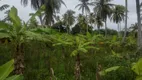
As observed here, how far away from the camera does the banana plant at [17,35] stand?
6258 millimetres

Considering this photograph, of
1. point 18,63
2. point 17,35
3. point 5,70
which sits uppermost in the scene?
point 17,35

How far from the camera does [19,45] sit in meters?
6.37

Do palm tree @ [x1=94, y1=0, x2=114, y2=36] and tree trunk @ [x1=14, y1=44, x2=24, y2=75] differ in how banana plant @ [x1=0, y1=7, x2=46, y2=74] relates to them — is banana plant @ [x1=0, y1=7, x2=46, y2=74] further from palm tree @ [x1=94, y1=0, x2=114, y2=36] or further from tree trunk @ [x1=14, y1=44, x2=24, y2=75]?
palm tree @ [x1=94, y1=0, x2=114, y2=36]

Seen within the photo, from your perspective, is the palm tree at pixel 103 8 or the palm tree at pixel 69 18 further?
the palm tree at pixel 69 18

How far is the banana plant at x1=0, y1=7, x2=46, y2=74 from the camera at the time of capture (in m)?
6.26

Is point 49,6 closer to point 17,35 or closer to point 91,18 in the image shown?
point 91,18

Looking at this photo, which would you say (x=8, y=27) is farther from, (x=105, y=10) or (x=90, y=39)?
(x=105, y=10)

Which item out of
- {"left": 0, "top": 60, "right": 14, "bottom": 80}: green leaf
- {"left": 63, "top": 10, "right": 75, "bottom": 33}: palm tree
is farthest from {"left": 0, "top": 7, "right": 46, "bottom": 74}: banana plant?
{"left": 63, "top": 10, "right": 75, "bottom": 33}: palm tree

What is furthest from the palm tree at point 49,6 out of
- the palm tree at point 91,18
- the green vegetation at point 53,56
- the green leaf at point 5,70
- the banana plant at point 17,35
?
the green leaf at point 5,70

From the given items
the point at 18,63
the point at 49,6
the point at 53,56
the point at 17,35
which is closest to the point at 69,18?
the point at 49,6

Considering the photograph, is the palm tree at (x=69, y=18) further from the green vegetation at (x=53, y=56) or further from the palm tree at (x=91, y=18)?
the green vegetation at (x=53, y=56)

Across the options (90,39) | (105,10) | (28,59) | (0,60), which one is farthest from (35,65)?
(105,10)

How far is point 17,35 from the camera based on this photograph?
264 inches

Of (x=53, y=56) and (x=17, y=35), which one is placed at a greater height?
(x=17, y=35)
